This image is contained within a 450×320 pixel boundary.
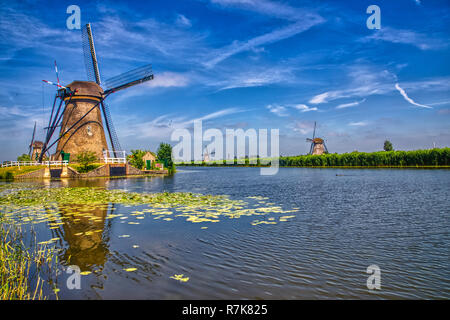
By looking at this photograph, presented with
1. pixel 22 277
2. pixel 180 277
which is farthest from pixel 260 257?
pixel 22 277

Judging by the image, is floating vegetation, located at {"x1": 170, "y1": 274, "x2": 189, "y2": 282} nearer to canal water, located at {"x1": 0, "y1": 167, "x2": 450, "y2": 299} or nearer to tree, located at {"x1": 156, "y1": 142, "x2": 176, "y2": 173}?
canal water, located at {"x1": 0, "y1": 167, "x2": 450, "y2": 299}

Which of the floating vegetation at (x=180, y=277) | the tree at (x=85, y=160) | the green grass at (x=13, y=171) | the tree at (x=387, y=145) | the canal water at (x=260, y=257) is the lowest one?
the canal water at (x=260, y=257)

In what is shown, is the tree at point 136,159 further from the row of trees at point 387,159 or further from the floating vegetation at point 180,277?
the row of trees at point 387,159

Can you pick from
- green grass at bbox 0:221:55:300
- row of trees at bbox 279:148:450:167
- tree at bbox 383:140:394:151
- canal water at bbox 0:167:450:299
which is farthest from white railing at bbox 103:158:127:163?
tree at bbox 383:140:394:151

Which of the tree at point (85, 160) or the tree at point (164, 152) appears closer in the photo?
the tree at point (85, 160)

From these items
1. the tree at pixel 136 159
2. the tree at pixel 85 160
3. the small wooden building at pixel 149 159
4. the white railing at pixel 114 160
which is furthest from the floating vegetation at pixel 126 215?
the small wooden building at pixel 149 159

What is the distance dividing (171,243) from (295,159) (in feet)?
300

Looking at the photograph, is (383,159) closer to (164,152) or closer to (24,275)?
(164,152)

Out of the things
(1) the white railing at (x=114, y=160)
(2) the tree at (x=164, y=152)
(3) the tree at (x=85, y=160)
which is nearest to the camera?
(3) the tree at (x=85, y=160)

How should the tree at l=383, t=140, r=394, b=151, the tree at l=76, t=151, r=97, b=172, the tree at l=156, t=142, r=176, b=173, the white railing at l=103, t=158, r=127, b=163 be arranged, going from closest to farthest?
A: the tree at l=76, t=151, r=97, b=172 < the white railing at l=103, t=158, r=127, b=163 < the tree at l=156, t=142, r=176, b=173 < the tree at l=383, t=140, r=394, b=151

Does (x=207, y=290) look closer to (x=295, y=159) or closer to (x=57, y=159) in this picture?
(x=57, y=159)

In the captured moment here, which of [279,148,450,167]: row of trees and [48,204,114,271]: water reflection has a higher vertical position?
[279,148,450,167]: row of trees

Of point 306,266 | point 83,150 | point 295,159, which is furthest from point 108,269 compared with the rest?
point 295,159
